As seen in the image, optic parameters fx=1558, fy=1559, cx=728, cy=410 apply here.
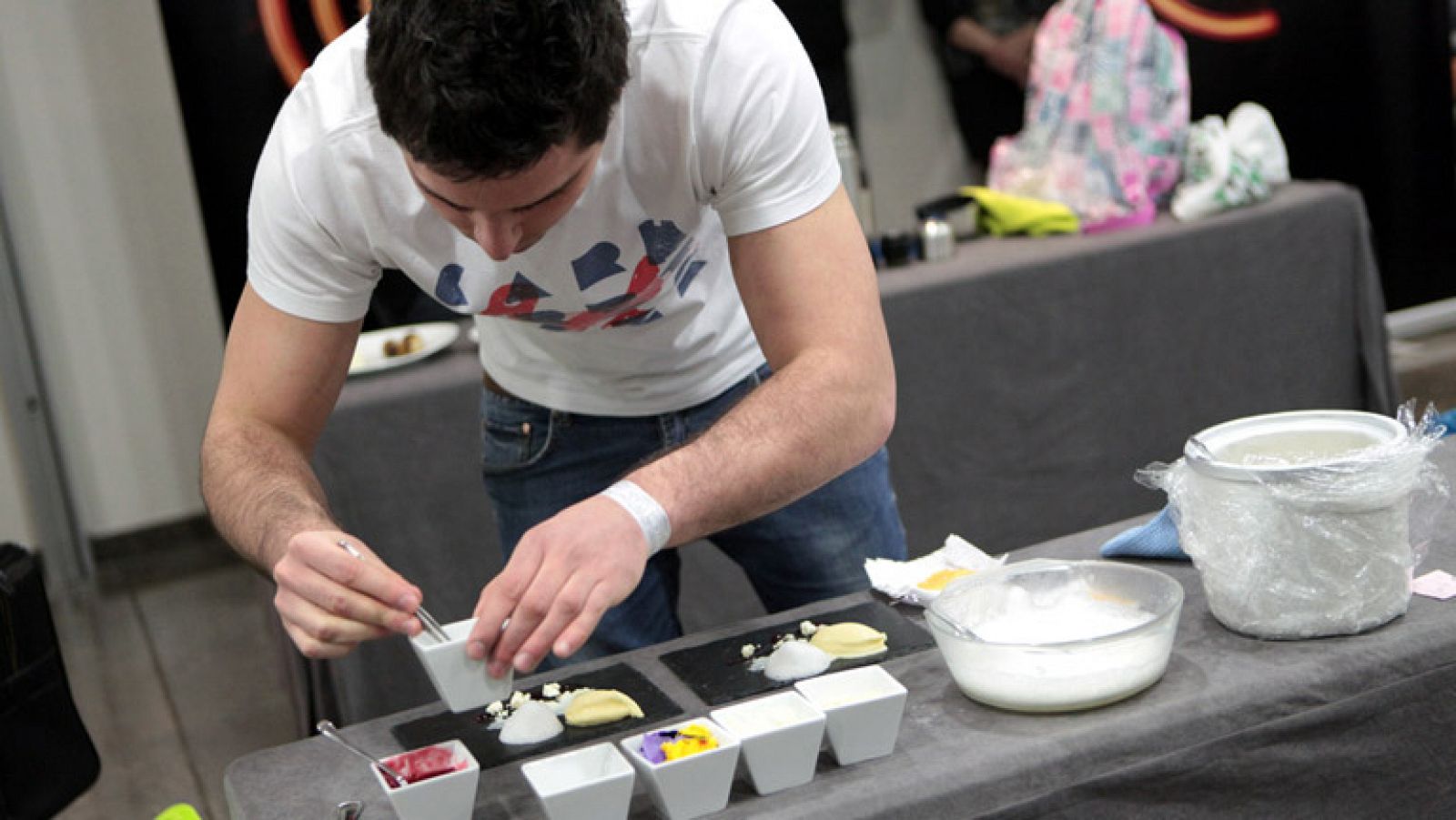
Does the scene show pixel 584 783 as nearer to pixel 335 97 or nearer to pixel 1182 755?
pixel 1182 755

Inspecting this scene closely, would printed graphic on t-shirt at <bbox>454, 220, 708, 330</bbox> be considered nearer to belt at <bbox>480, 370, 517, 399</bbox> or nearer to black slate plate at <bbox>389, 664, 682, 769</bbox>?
belt at <bbox>480, 370, 517, 399</bbox>

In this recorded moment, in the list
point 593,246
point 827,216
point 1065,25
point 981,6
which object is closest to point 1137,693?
point 827,216

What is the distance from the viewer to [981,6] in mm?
4367

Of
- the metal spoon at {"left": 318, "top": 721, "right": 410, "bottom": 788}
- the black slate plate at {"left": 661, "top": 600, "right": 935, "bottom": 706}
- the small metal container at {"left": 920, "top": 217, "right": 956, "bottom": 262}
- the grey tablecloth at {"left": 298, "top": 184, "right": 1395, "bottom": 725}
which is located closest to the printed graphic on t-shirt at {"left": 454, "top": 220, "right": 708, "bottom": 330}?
the black slate plate at {"left": 661, "top": 600, "right": 935, "bottom": 706}

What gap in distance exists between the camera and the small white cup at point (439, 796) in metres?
1.13

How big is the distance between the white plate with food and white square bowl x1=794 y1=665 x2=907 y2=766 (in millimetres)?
1760

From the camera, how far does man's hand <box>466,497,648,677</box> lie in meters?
1.17

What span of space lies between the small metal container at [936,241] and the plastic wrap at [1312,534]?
1916 mm

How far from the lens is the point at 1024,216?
3.31 metres

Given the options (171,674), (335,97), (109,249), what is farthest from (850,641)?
(109,249)

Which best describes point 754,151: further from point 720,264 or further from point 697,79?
point 720,264

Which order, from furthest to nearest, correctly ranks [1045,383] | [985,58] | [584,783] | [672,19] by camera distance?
[985,58] < [1045,383] < [672,19] < [584,783]

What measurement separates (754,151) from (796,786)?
0.58 meters

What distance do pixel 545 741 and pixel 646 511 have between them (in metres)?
0.22
